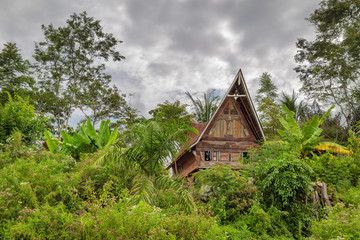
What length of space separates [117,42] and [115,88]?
491cm

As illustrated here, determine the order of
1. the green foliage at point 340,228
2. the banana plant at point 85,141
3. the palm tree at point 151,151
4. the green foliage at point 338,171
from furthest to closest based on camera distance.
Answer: the banana plant at point 85,141 → the green foliage at point 338,171 → the palm tree at point 151,151 → the green foliage at point 340,228

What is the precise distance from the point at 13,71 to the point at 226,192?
26.2m

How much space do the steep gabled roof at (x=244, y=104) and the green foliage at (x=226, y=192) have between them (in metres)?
6.80

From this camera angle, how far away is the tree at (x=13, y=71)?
24.9 meters

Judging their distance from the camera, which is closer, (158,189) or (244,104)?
(158,189)

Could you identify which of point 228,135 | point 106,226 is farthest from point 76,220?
point 228,135

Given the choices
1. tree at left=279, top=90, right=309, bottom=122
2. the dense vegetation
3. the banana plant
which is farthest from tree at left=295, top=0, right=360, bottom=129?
the banana plant

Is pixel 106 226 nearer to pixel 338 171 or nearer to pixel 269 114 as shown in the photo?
pixel 338 171

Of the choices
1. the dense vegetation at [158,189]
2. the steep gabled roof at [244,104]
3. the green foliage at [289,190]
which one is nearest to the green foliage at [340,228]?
the dense vegetation at [158,189]

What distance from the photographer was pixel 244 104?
50.3 feet

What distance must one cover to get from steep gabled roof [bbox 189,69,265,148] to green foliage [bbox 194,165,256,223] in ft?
22.3

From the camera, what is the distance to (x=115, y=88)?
97.5 ft

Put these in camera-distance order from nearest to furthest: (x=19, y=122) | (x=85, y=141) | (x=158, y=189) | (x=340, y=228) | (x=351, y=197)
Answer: (x=340, y=228) → (x=158, y=189) → (x=351, y=197) → (x=85, y=141) → (x=19, y=122)

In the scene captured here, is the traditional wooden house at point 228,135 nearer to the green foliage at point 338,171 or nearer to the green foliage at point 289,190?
the green foliage at point 338,171
